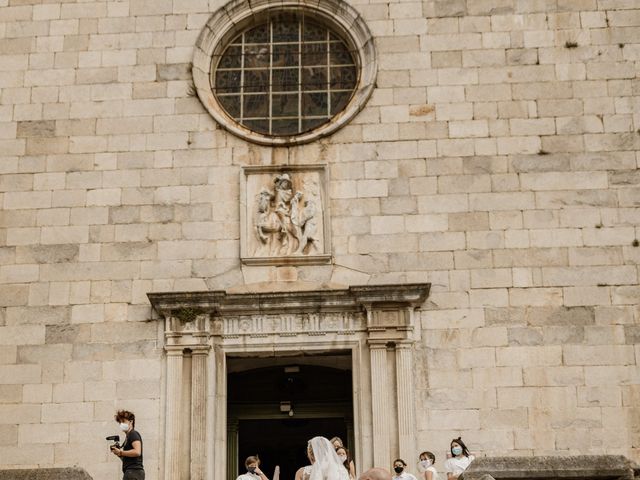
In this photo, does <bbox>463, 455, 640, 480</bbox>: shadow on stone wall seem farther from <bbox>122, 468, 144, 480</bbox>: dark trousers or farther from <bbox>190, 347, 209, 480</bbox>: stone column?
<bbox>190, 347, 209, 480</bbox>: stone column

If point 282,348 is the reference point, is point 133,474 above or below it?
below

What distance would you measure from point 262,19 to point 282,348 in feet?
15.2

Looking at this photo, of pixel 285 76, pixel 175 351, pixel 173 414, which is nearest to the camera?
pixel 173 414

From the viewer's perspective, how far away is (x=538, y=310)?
13914 millimetres

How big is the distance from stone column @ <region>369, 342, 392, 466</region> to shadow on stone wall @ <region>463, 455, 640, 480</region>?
4487mm

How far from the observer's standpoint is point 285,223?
1442 centimetres

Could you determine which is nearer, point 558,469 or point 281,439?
point 558,469

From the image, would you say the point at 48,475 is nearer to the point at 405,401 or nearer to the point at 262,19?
the point at 405,401

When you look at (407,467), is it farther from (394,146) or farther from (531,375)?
(394,146)

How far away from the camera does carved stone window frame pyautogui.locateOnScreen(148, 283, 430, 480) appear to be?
1356 cm

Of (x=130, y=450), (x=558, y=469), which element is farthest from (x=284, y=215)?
(x=558, y=469)

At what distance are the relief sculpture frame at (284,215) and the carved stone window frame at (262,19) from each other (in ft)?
1.50

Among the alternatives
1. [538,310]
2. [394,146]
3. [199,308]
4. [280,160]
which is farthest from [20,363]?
[538,310]

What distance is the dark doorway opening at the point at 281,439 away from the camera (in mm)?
19562
